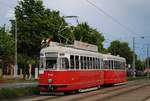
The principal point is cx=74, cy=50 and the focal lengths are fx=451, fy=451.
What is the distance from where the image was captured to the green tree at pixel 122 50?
121438 mm

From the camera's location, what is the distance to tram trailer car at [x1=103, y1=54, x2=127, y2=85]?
40500 millimetres

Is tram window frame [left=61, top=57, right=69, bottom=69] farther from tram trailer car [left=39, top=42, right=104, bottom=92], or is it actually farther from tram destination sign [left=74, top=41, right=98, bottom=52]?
tram destination sign [left=74, top=41, right=98, bottom=52]

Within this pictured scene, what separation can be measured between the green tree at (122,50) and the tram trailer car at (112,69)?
72.8 m

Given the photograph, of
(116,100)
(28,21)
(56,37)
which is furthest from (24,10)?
(116,100)

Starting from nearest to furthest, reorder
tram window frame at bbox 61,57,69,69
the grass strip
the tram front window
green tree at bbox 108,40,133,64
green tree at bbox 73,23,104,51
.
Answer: the grass strip < tram window frame at bbox 61,57,69,69 < the tram front window < green tree at bbox 73,23,104,51 < green tree at bbox 108,40,133,64

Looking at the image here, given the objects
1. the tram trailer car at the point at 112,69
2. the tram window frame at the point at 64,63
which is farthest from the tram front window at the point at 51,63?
the tram trailer car at the point at 112,69

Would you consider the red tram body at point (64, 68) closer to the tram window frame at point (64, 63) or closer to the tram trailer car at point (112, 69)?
the tram window frame at point (64, 63)

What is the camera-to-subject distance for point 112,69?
42750 millimetres

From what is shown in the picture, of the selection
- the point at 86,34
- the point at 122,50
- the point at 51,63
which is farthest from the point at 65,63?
the point at 122,50

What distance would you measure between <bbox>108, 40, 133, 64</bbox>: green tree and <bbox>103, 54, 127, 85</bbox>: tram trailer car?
239ft

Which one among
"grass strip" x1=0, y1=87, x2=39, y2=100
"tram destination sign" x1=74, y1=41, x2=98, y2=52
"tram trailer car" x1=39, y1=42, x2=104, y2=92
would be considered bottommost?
"grass strip" x1=0, y1=87, x2=39, y2=100

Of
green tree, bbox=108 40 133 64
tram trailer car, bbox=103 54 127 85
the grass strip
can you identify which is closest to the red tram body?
the grass strip

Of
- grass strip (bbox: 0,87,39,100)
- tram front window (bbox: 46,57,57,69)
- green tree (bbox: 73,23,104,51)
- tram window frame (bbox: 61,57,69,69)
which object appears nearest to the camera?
grass strip (bbox: 0,87,39,100)

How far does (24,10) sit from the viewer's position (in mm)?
72812
